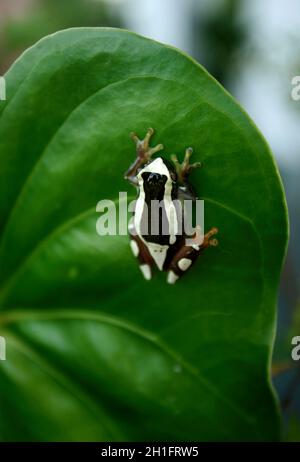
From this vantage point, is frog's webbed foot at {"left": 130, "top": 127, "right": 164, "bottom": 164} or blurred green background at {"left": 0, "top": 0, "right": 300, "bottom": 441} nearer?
frog's webbed foot at {"left": 130, "top": 127, "right": 164, "bottom": 164}

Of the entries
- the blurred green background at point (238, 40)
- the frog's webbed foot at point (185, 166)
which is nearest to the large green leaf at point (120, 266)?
the frog's webbed foot at point (185, 166)

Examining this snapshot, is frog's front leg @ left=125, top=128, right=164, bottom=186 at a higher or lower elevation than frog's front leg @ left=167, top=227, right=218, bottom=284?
higher

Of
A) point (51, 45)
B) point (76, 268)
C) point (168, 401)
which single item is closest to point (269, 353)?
point (168, 401)

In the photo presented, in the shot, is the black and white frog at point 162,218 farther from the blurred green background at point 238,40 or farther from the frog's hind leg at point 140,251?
the blurred green background at point 238,40

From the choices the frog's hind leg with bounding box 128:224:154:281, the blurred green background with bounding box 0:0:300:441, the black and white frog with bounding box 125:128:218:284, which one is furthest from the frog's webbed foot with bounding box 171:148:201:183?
the blurred green background with bounding box 0:0:300:441

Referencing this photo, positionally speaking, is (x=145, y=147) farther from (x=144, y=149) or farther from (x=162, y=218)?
(x=162, y=218)

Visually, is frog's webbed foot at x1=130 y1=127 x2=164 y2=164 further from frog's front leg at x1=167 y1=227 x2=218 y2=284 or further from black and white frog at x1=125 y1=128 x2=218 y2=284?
frog's front leg at x1=167 y1=227 x2=218 y2=284

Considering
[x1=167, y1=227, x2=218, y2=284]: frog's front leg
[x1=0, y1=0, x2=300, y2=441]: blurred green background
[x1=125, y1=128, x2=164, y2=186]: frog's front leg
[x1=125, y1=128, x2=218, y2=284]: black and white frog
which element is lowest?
[x1=167, y1=227, x2=218, y2=284]: frog's front leg

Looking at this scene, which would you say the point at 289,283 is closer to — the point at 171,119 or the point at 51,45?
the point at 171,119
